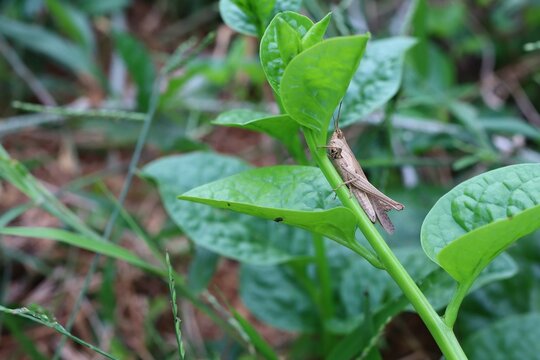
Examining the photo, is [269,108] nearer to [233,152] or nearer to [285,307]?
[233,152]

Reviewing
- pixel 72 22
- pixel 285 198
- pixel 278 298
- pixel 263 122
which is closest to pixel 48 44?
pixel 72 22

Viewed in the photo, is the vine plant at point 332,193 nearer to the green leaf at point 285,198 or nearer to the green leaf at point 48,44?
the green leaf at point 285,198

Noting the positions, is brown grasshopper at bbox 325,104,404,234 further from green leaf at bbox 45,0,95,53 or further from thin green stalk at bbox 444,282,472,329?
green leaf at bbox 45,0,95,53

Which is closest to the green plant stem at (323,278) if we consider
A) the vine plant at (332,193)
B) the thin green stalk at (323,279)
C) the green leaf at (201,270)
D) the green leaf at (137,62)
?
the thin green stalk at (323,279)

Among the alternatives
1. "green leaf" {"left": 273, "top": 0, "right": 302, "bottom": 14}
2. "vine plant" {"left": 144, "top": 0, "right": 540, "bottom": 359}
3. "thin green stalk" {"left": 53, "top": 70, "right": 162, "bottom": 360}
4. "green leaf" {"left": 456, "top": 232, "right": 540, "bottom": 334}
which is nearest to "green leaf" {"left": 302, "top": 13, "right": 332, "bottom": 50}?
"vine plant" {"left": 144, "top": 0, "right": 540, "bottom": 359}

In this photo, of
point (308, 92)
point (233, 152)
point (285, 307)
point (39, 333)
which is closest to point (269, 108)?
point (233, 152)

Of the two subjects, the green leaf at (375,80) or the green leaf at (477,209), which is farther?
the green leaf at (375,80)
